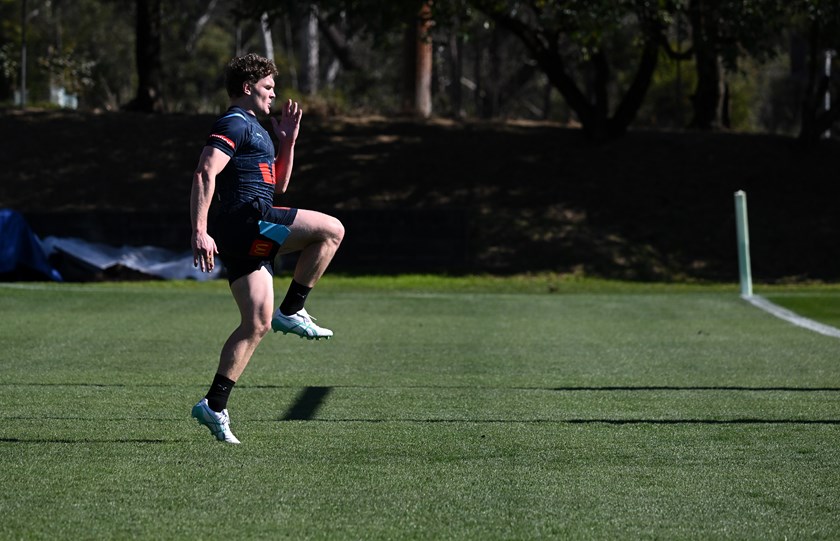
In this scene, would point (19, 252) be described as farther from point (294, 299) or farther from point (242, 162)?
point (242, 162)

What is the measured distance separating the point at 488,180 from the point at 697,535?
2488 cm

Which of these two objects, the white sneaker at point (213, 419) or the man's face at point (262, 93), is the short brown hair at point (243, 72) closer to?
the man's face at point (262, 93)

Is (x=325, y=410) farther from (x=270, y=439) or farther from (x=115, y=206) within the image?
(x=115, y=206)

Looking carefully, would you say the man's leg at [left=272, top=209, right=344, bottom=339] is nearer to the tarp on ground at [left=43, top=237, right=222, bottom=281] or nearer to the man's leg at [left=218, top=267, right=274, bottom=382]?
the man's leg at [left=218, top=267, right=274, bottom=382]

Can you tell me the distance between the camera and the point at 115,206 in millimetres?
28359

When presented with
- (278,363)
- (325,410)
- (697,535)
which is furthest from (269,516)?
(278,363)

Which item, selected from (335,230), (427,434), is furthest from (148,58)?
(427,434)

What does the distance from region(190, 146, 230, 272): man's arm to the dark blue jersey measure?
0.29 ft

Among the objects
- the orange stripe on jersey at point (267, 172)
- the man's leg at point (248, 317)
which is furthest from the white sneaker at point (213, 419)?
the orange stripe on jersey at point (267, 172)

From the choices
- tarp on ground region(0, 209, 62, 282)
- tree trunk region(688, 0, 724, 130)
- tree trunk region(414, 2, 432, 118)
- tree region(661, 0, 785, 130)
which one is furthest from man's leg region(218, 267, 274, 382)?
tree trunk region(414, 2, 432, 118)

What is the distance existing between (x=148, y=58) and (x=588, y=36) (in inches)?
530

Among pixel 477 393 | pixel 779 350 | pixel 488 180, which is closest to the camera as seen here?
pixel 477 393

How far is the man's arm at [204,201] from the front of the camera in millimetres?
6516

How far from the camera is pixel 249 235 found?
22.4 ft
